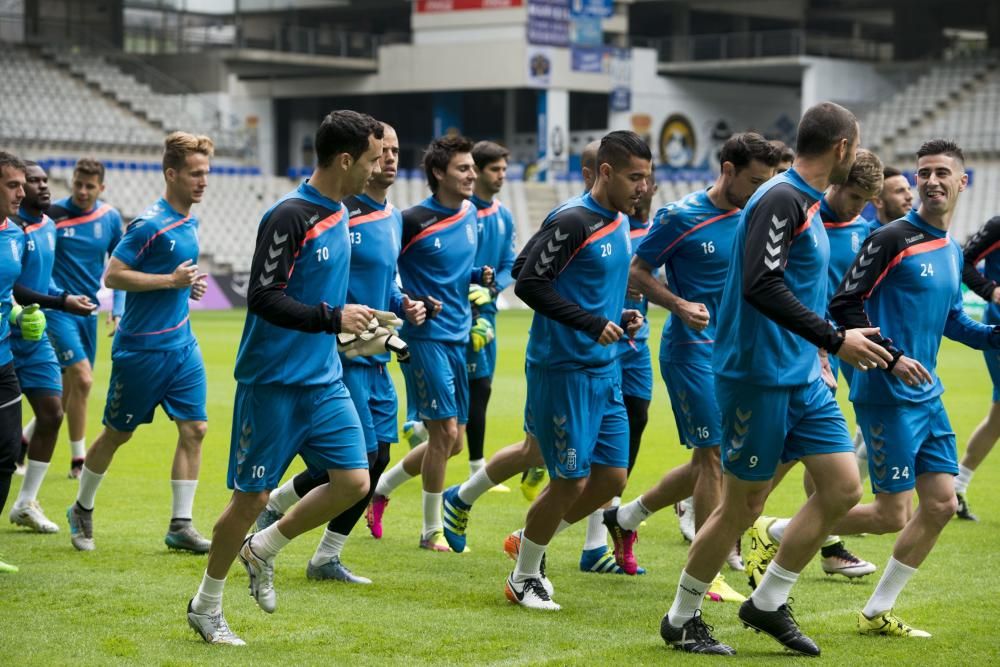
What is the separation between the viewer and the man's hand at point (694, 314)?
7.11 m

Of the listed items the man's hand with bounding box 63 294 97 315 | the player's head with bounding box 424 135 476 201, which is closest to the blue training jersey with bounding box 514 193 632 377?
the player's head with bounding box 424 135 476 201

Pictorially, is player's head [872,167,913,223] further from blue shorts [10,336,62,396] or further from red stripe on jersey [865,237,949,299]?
blue shorts [10,336,62,396]

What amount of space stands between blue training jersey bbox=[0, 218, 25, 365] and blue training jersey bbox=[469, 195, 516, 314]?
132 inches

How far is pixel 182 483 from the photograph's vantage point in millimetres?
8375

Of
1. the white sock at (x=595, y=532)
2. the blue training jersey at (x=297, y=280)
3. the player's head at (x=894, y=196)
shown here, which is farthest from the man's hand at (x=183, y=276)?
the player's head at (x=894, y=196)

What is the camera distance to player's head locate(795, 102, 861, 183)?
577 cm

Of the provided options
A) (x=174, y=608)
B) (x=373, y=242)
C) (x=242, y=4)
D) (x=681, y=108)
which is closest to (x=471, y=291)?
(x=373, y=242)

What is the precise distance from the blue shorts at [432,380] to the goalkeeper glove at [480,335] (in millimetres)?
567

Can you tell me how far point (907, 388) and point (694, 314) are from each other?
1189 millimetres

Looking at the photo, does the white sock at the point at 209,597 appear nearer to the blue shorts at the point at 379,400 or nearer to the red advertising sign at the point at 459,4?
the blue shorts at the point at 379,400

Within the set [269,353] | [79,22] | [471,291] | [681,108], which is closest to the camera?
[269,353]

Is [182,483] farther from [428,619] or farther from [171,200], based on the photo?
[428,619]

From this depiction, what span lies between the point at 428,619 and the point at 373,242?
2.06m

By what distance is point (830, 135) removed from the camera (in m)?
5.78
